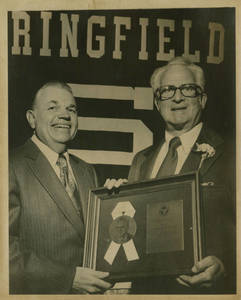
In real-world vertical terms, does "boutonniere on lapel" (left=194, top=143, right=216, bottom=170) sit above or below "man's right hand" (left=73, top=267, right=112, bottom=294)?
above

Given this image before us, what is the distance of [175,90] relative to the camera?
150 centimetres

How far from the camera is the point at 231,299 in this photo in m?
1.48

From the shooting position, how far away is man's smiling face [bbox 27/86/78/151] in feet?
4.95

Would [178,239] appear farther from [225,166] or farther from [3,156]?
[3,156]

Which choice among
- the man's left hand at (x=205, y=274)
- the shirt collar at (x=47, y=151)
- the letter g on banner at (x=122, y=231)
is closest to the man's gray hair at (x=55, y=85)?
the shirt collar at (x=47, y=151)

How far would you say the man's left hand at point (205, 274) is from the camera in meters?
1.47

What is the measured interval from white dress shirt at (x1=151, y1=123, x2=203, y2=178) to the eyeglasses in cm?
9

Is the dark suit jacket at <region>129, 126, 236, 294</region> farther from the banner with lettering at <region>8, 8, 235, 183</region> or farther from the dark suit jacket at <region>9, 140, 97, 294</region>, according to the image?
the dark suit jacket at <region>9, 140, 97, 294</region>

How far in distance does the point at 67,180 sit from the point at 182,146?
1.16 feet

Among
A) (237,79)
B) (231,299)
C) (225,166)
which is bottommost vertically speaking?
(231,299)

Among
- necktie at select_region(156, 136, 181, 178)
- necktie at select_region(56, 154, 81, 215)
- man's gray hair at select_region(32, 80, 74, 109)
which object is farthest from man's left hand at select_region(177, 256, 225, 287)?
man's gray hair at select_region(32, 80, 74, 109)

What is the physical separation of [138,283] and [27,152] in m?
0.50

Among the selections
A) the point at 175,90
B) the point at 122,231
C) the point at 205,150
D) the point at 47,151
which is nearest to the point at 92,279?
the point at 122,231

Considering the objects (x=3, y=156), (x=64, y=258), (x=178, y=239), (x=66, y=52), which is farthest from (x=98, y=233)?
(x=66, y=52)
